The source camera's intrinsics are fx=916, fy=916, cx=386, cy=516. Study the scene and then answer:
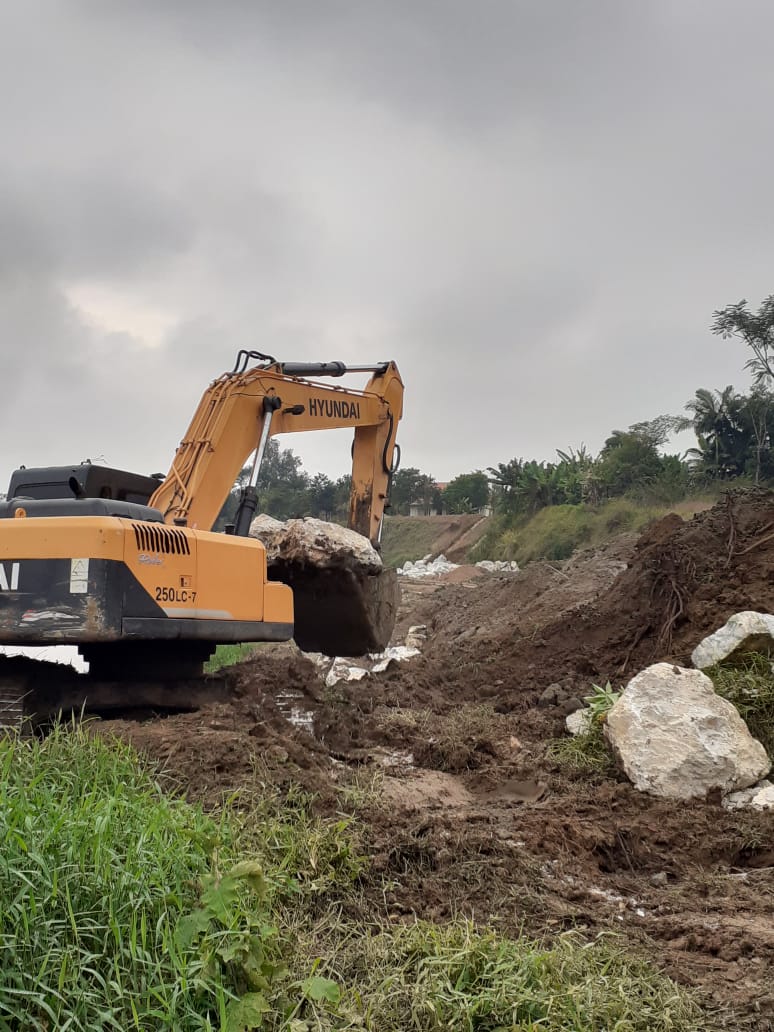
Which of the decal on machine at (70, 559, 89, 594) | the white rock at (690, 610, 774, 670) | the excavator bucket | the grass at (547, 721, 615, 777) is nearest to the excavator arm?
the excavator bucket

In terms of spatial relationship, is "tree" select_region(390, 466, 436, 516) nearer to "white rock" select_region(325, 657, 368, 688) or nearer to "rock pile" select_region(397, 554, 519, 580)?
"rock pile" select_region(397, 554, 519, 580)

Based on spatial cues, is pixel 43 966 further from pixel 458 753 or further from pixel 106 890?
pixel 458 753

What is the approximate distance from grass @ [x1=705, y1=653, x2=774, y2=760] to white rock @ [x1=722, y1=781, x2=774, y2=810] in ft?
1.29

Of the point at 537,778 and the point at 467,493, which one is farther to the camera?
the point at 467,493

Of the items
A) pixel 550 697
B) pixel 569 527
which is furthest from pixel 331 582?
pixel 569 527

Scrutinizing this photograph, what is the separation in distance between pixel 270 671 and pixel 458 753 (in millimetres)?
2432

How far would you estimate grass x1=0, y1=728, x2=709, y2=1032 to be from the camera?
2572mm

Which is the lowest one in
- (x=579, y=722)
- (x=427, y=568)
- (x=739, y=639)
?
(x=579, y=722)

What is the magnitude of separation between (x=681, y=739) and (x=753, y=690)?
1037mm

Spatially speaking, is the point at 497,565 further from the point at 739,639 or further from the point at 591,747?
the point at 591,747

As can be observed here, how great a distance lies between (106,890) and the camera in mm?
2828

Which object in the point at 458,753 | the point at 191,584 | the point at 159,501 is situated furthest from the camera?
the point at 159,501

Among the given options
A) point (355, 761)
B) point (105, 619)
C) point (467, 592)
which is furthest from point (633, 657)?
point (467, 592)

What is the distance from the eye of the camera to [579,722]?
686 cm
